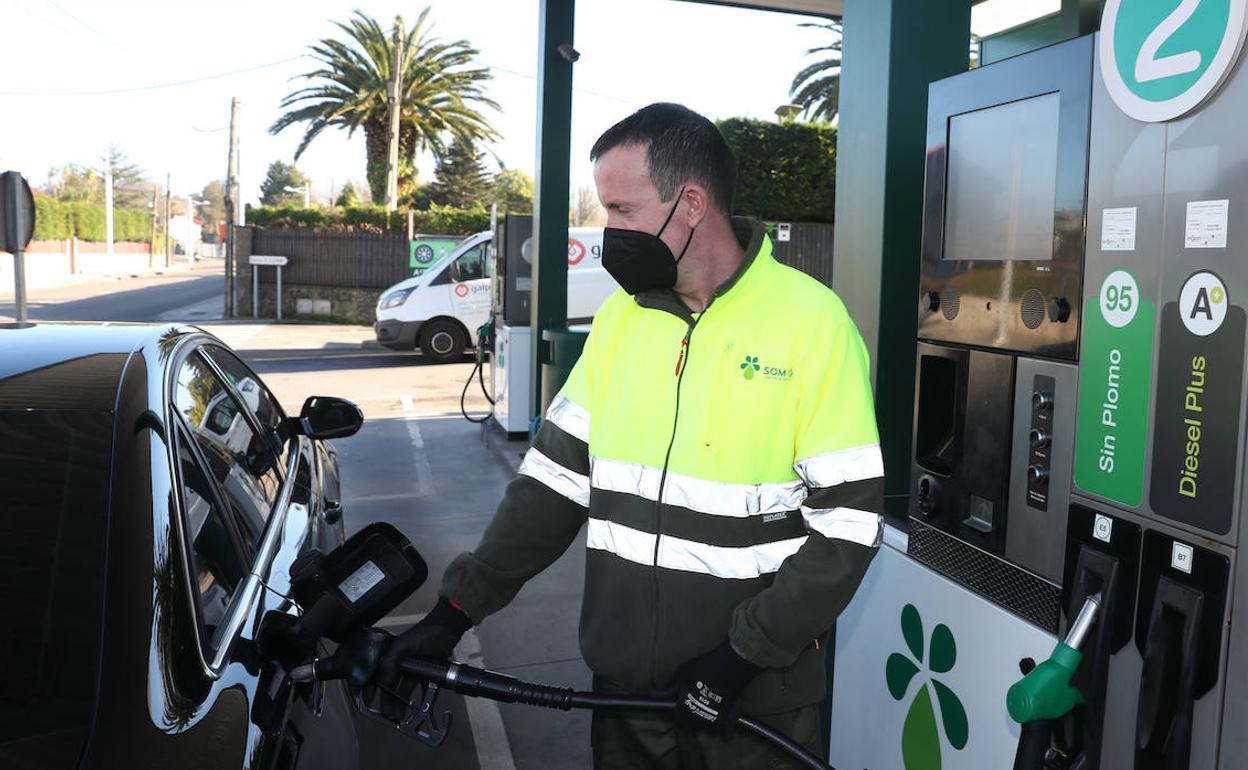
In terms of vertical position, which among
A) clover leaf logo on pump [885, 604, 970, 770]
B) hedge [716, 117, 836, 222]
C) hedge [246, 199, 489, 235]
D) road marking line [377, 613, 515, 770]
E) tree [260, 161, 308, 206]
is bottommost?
road marking line [377, 613, 515, 770]

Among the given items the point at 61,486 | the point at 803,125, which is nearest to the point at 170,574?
the point at 61,486

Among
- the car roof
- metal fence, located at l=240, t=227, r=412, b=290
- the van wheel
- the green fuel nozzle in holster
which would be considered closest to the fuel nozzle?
the car roof

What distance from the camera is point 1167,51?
1908 millimetres

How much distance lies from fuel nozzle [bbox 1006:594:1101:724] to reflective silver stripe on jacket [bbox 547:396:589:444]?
3.39ft

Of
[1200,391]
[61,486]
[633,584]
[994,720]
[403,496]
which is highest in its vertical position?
[1200,391]

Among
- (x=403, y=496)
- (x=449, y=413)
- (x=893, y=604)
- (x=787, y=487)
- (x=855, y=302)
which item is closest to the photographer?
(x=787, y=487)

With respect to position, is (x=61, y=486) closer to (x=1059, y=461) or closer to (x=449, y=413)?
(x=1059, y=461)

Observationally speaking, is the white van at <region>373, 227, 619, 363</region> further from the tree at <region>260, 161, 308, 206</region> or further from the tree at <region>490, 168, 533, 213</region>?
the tree at <region>260, 161, 308, 206</region>

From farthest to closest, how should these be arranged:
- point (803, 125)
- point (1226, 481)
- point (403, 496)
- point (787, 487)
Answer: point (803, 125), point (403, 496), point (787, 487), point (1226, 481)

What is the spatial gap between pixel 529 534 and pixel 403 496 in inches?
222

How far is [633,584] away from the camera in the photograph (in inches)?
83.0

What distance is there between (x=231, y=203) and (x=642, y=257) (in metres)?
28.8

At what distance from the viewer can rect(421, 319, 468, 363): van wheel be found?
16.4 m

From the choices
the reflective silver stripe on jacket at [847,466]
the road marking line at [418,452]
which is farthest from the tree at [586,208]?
the reflective silver stripe on jacket at [847,466]
